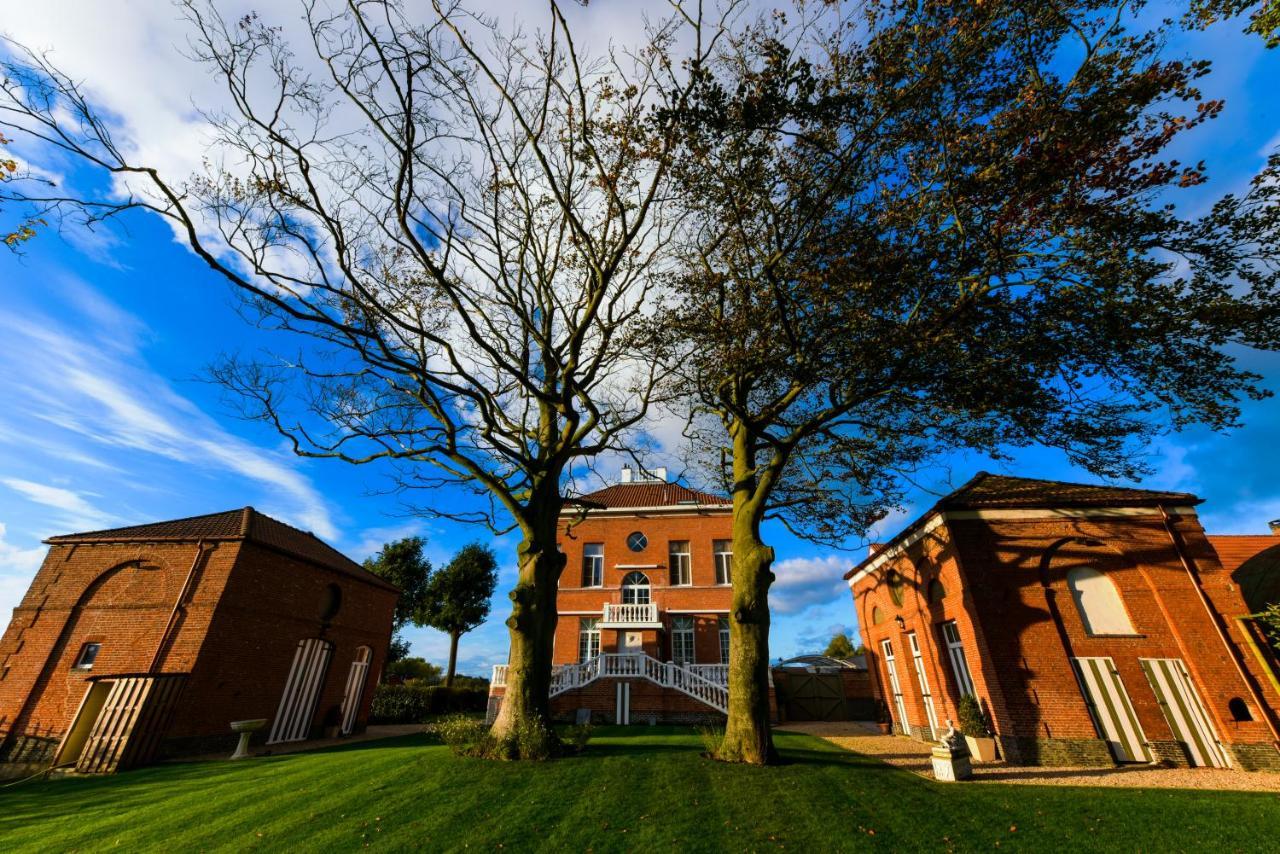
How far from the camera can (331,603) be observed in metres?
18.5

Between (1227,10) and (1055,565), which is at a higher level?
(1227,10)

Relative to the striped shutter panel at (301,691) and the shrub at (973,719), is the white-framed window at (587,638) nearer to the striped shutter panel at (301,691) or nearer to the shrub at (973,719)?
the striped shutter panel at (301,691)

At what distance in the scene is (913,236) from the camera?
8.73 m

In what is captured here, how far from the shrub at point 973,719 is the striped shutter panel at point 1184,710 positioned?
379 centimetres

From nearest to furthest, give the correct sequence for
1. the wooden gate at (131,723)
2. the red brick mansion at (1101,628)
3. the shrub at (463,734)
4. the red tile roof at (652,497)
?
1. the shrub at (463,734)
2. the red brick mansion at (1101,628)
3. the wooden gate at (131,723)
4. the red tile roof at (652,497)

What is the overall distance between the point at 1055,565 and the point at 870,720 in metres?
13.1

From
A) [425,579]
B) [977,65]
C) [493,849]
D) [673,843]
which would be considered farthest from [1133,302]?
[425,579]

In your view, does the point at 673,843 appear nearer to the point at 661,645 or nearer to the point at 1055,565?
the point at 1055,565

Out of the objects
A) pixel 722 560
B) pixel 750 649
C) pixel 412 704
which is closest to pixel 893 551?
pixel 722 560

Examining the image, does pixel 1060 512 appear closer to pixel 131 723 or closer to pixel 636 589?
pixel 636 589

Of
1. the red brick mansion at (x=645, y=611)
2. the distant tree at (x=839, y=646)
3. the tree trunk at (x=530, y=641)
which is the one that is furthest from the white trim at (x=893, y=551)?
the distant tree at (x=839, y=646)

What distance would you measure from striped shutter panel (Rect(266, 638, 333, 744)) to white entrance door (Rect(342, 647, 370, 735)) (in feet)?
5.27

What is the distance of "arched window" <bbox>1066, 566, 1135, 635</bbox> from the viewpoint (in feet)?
39.4

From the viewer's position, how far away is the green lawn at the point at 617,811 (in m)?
6.20
